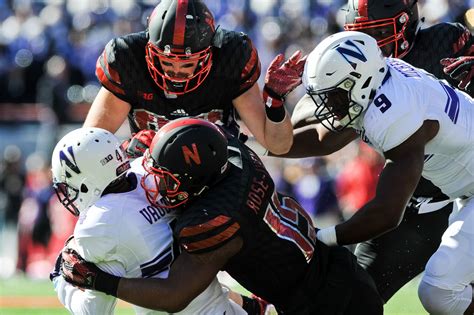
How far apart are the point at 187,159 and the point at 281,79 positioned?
3.19ft

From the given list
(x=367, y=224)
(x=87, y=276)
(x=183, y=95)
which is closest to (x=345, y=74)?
(x=367, y=224)

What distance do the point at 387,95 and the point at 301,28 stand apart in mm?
8361

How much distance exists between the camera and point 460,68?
5230 mm

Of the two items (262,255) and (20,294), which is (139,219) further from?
(20,294)

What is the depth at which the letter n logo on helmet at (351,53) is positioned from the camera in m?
4.55

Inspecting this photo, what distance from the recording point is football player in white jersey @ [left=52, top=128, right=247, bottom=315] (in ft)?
13.4

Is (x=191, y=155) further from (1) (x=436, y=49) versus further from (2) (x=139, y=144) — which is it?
(1) (x=436, y=49)

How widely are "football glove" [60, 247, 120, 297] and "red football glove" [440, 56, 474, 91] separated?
2218 millimetres

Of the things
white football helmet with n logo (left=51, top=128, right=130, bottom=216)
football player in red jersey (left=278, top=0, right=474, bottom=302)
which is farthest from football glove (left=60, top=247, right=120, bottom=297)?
football player in red jersey (left=278, top=0, right=474, bottom=302)

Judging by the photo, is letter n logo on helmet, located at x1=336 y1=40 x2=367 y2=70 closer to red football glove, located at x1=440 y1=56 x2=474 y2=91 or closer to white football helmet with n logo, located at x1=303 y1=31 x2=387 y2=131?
white football helmet with n logo, located at x1=303 y1=31 x2=387 y2=131

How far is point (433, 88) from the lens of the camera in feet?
15.4

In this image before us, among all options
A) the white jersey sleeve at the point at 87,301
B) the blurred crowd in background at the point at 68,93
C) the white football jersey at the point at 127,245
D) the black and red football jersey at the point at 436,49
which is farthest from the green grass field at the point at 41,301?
the white jersey sleeve at the point at 87,301

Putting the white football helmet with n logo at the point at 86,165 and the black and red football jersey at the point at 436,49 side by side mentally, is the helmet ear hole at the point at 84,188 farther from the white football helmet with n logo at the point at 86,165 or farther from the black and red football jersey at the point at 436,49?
the black and red football jersey at the point at 436,49

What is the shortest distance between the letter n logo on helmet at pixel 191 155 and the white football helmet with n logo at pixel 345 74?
795 mm
